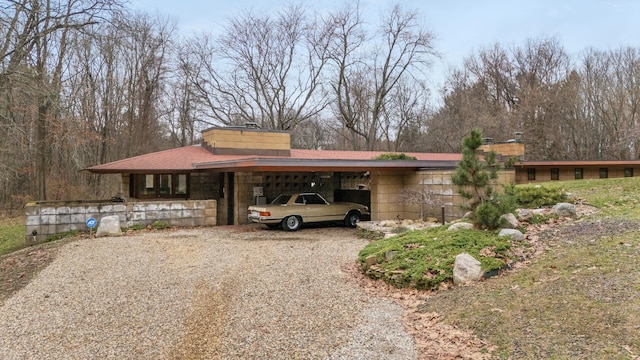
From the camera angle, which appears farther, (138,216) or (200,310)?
(138,216)

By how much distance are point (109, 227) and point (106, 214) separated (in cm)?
77

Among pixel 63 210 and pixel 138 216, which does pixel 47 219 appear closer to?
pixel 63 210

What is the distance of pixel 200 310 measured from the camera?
232 inches

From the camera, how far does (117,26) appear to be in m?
10.5

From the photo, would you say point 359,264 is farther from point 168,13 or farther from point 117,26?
point 168,13

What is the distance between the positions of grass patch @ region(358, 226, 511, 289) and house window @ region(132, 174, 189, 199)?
1086 centimetres

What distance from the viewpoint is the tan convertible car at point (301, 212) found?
13680 mm

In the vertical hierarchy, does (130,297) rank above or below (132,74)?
below

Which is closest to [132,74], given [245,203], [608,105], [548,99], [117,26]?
[245,203]

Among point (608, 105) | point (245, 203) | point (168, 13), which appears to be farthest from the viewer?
point (608, 105)

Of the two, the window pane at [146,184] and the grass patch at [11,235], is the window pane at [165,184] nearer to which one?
the window pane at [146,184]

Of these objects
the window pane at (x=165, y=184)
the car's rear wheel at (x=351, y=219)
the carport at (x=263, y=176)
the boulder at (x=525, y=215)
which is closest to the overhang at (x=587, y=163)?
the carport at (x=263, y=176)

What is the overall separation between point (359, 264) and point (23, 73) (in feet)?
28.2

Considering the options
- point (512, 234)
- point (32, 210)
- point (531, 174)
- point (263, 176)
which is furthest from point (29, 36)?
point (531, 174)
